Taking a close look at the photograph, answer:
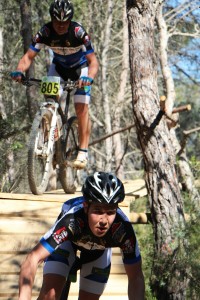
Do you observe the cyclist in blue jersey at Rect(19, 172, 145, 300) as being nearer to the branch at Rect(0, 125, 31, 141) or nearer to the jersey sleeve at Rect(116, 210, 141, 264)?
the jersey sleeve at Rect(116, 210, 141, 264)

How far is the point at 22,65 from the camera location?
296 inches

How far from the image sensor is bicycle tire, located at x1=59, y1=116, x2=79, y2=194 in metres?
7.92

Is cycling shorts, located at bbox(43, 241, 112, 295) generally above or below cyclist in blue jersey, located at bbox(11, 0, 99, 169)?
below

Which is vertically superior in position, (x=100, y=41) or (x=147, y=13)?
(x=100, y=41)

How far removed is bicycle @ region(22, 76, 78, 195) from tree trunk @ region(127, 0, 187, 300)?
878 millimetres

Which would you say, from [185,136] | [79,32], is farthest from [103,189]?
[185,136]

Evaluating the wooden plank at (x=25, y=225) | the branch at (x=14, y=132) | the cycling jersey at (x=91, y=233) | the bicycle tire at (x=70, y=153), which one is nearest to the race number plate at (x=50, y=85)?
the bicycle tire at (x=70, y=153)

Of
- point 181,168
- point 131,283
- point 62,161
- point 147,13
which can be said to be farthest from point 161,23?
point 131,283

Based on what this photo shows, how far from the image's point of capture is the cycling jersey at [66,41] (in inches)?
288

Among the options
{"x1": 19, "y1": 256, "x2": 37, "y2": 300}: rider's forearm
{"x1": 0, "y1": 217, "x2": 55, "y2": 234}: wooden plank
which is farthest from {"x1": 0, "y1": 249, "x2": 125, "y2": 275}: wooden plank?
{"x1": 19, "y1": 256, "x2": 37, "y2": 300}: rider's forearm

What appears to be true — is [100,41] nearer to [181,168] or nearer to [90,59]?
[181,168]

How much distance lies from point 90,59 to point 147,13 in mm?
928

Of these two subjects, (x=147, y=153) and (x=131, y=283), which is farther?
(x=147, y=153)

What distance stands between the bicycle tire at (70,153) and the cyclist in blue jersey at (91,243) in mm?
3360
